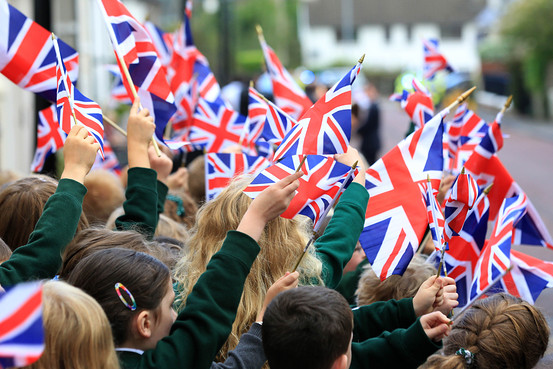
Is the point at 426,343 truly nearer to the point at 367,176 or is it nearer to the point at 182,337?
the point at 182,337

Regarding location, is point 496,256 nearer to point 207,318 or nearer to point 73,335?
point 207,318

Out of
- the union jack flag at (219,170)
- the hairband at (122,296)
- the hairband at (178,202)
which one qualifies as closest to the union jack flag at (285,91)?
the union jack flag at (219,170)

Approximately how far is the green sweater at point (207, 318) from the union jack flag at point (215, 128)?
3182 millimetres

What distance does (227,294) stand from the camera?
221cm

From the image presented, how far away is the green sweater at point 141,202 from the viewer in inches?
123

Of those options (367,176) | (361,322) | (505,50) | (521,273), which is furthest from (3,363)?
(505,50)

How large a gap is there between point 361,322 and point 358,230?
0.37 m

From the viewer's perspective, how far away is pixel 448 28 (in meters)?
84.0

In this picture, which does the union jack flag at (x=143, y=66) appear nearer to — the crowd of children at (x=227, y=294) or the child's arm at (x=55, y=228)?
the crowd of children at (x=227, y=294)

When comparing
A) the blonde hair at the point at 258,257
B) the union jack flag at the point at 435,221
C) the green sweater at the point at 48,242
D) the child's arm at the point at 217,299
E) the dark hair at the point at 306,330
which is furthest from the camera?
the union jack flag at the point at 435,221

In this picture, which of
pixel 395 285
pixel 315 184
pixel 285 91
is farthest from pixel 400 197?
pixel 285 91

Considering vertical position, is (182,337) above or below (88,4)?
below

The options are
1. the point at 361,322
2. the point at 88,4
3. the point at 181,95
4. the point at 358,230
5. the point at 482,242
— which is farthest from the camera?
the point at 88,4

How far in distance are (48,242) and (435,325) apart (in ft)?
4.15
